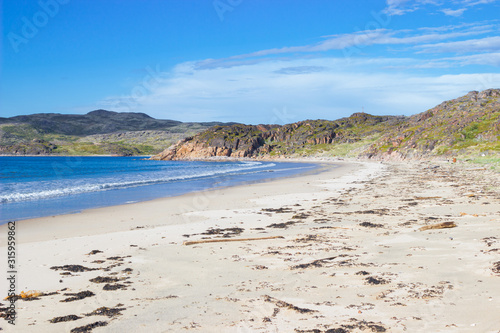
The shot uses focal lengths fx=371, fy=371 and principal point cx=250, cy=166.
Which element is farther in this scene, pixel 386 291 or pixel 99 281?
pixel 99 281

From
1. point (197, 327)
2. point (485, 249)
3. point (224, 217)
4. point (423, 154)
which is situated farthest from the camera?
point (423, 154)

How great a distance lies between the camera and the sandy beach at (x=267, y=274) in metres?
5.67

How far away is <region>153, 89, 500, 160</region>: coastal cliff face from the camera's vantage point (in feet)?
244

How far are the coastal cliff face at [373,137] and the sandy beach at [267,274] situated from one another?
55683 millimetres

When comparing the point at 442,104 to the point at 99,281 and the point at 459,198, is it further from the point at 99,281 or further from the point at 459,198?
the point at 99,281

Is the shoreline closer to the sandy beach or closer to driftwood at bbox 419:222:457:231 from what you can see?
the sandy beach

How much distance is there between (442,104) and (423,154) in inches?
1628

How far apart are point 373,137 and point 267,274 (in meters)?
141

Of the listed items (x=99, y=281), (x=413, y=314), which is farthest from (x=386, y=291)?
(x=99, y=281)

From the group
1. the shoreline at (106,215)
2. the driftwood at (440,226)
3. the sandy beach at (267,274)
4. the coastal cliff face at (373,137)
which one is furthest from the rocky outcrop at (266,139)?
the driftwood at (440,226)

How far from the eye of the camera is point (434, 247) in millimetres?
9336

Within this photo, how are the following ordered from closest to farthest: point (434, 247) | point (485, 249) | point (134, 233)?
point (485, 249)
point (434, 247)
point (134, 233)

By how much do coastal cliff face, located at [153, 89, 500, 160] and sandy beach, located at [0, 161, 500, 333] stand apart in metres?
55.7

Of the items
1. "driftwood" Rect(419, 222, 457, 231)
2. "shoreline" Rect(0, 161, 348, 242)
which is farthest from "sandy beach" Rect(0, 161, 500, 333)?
"shoreline" Rect(0, 161, 348, 242)
